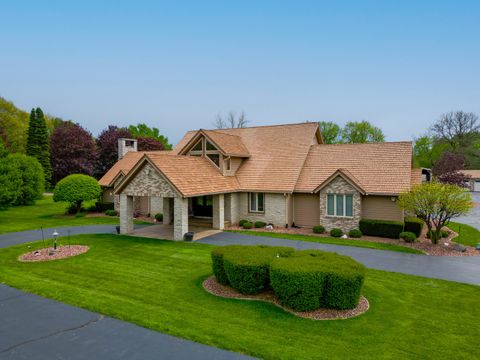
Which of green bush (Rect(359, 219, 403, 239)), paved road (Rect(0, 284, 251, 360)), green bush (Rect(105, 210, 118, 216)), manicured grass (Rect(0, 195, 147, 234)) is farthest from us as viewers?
green bush (Rect(105, 210, 118, 216))

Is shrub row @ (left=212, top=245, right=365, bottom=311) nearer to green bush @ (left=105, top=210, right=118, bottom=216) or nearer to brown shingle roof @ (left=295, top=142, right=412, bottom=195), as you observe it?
brown shingle roof @ (left=295, top=142, right=412, bottom=195)

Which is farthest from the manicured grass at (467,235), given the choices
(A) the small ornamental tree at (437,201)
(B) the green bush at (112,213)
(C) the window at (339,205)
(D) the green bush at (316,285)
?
(B) the green bush at (112,213)

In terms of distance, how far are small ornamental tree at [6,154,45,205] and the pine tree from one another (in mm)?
12997

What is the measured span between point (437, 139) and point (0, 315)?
7969 centimetres

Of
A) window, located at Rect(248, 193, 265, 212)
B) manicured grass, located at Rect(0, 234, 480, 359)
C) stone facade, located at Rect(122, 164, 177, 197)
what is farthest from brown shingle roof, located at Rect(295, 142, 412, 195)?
stone facade, located at Rect(122, 164, 177, 197)

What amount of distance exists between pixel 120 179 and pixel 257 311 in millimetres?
22220

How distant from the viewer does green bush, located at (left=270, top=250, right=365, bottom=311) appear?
10086mm

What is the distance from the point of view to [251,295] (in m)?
11.6

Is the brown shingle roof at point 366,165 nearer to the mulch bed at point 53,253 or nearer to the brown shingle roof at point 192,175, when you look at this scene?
the brown shingle roof at point 192,175

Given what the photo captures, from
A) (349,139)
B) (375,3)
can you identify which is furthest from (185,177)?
(349,139)

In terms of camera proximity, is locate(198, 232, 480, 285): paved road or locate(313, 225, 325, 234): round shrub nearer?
locate(198, 232, 480, 285): paved road

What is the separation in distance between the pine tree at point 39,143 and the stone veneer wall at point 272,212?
4080 cm

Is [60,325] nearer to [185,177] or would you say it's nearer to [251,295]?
[251,295]

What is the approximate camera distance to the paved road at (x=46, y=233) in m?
20.3
